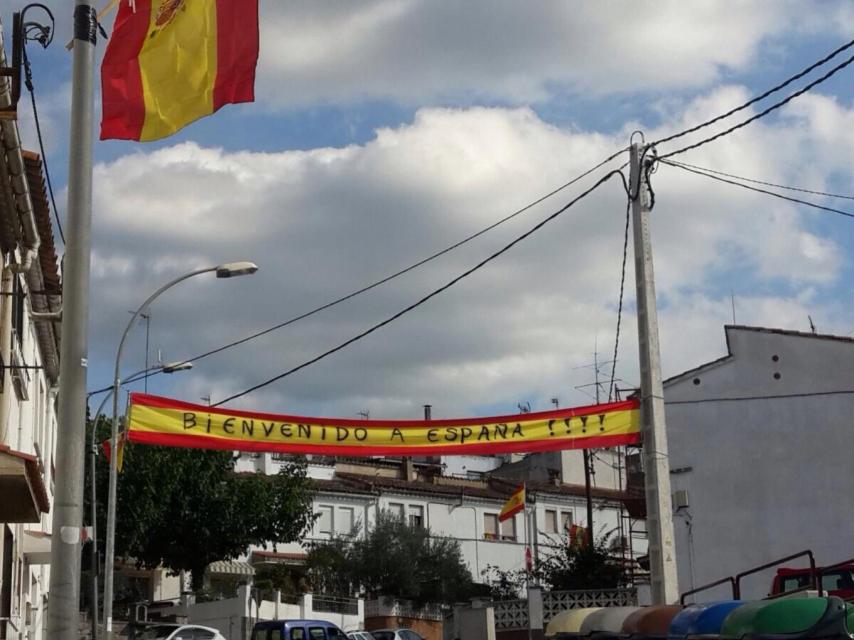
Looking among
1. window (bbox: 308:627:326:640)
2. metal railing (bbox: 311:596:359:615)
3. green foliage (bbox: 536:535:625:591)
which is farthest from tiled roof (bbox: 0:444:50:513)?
metal railing (bbox: 311:596:359:615)

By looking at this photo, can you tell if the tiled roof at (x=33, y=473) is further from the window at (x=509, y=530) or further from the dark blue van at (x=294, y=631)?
the window at (x=509, y=530)

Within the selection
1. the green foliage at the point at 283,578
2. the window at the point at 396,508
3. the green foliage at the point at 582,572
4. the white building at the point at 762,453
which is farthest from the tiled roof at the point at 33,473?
the window at the point at 396,508

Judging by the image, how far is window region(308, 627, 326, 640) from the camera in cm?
3014

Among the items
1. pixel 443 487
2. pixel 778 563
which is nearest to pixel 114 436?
pixel 778 563

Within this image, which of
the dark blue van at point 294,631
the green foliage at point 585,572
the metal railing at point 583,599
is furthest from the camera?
the green foliage at point 585,572

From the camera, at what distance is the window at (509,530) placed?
75188mm

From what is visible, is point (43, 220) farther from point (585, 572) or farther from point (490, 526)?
point (490, 526)

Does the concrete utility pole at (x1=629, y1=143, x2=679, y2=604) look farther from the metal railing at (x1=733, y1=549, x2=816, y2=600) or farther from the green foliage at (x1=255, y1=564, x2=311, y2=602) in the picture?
the green foliage at (x1=255, y1=564, x2=311, y2=602)

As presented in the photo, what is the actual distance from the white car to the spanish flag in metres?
21.8

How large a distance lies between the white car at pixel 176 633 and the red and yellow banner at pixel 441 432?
50.1 ft

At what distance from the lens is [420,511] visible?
73.3 meters

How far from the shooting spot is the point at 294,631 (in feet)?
98.3

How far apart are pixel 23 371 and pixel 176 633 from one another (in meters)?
9.46

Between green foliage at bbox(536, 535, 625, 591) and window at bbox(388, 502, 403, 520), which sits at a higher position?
window at bbox(388, 502, 403, 520)
